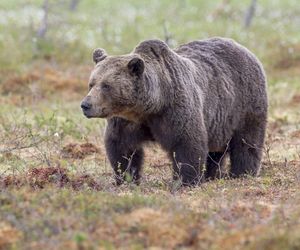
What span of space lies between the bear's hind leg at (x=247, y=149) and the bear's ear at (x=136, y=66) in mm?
2266

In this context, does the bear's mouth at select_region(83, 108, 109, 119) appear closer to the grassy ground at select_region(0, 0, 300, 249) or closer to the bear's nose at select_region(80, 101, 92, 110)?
the bear's nose at select_region(80, 101, 92, 110)

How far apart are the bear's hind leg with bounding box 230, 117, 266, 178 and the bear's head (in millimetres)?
2189

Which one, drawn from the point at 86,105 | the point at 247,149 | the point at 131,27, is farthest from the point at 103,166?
Result: the point at 131,27

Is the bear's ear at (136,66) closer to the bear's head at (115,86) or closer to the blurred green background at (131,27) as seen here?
the bear's head at (115,86)

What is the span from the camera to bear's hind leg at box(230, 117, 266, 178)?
32.4 ft

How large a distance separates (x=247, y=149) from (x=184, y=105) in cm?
176

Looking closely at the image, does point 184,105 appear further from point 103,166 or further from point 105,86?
point 103,166

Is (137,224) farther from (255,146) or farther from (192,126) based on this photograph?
(255,146)

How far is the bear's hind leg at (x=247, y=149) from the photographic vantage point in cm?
988

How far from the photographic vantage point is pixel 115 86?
7996 millimetres

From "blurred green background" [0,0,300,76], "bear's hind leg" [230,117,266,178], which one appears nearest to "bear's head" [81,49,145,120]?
"bear's hind leg" [230,117,266,178]

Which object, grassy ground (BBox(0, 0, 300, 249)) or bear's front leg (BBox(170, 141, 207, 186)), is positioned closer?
grassy ground (BBox(0, 0, 300, 249))

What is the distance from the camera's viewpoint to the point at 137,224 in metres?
5.65

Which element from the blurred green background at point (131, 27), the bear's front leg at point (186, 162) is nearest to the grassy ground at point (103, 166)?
the blurred green background at point (131, 27)
